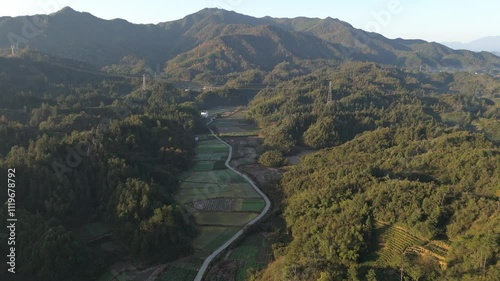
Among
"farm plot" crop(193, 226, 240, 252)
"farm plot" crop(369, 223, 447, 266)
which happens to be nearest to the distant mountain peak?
"farm plot" crop(193, 226, 240, 252)

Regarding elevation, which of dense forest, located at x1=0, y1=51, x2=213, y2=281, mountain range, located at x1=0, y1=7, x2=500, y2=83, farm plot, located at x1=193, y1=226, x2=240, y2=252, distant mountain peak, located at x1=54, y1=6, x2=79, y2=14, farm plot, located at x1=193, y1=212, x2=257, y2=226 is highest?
distant mountain peak, located at x1=54, y1=6, x2=79, y2=14

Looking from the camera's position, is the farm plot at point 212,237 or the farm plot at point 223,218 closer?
the farm plot at point 212,237

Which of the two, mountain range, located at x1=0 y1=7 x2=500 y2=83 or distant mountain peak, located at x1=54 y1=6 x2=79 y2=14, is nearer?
mountain range, located at x1=0 y1=7 x2=500 y2=83

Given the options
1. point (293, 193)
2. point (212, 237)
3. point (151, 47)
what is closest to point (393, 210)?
point (293, 193)

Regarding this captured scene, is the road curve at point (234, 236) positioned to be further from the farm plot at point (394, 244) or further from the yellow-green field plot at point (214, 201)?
the farm plot at point (394, 244)

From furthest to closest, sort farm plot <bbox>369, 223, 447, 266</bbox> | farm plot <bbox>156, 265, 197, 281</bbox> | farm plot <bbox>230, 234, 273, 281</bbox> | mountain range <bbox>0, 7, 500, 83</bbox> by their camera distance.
Answer: mountain range <bbox>0, 7, 500, 83</bbox> < farm plot <bbox>230, 234, 273, 281</bbox> < farm plot <bbox>156, 265, 197, 281</bbox> < farm plot <bbox>369, 223, 447, 266</bbox>

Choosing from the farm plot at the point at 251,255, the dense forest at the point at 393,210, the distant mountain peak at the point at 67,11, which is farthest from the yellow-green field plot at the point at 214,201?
the distant mountain peak at the point at 67,11

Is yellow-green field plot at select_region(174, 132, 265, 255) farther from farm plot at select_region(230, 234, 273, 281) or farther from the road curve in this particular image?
farm plot at select_region(230, 234, 273, 281)
